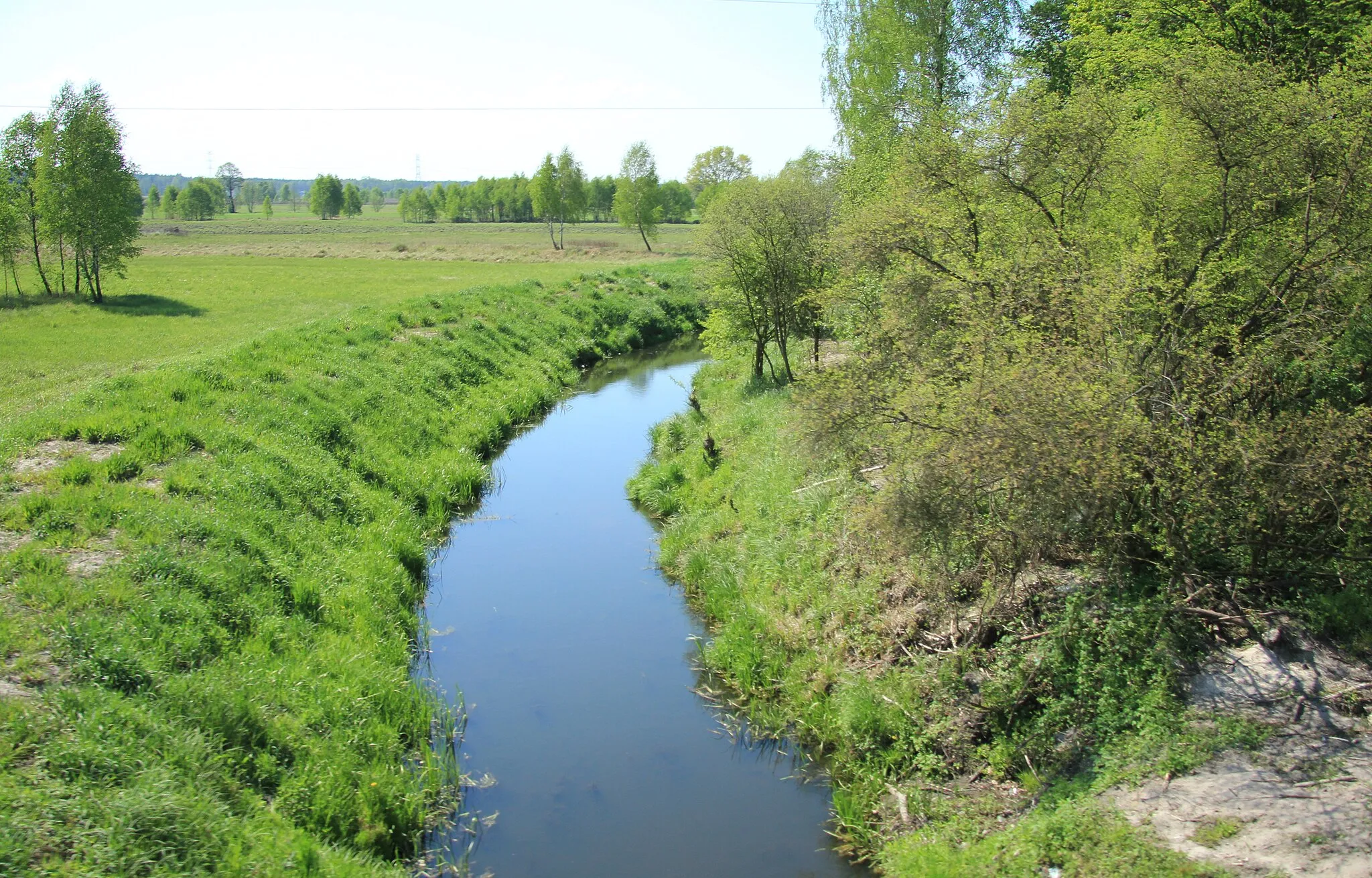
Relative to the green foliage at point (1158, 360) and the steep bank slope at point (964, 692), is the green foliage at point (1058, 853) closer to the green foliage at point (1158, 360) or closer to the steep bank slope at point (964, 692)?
the steep bank slope at point (964, 692)

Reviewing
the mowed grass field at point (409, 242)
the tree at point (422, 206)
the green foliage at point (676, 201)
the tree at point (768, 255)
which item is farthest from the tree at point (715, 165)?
the tree at point (768, 255)

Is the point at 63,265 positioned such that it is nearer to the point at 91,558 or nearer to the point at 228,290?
the point at 228,290

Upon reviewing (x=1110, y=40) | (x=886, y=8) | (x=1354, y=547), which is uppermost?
(x=886, y=8)

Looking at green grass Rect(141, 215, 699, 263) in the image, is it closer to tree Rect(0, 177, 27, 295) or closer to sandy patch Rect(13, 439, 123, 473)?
tree Rect(0, 177, 27, 295)

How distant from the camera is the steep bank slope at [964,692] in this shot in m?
7.23

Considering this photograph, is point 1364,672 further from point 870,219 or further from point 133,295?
point 133,295

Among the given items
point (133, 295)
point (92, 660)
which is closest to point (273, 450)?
point (92, 660)

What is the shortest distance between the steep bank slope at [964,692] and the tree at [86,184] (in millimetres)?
38341

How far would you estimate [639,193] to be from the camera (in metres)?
88.2

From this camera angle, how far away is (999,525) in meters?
8.38

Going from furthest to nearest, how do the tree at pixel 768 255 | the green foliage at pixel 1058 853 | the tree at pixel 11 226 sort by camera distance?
the tree at pixel 11 226
the tree at pixel 768 255
the green foliage at pixel 1058 853

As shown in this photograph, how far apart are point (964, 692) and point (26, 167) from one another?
1816 inches

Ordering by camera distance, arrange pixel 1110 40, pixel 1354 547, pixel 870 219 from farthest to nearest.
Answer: pixel 1110 40, pixel 870 219, pixel 1354 547

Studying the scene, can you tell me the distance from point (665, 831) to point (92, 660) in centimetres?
556
